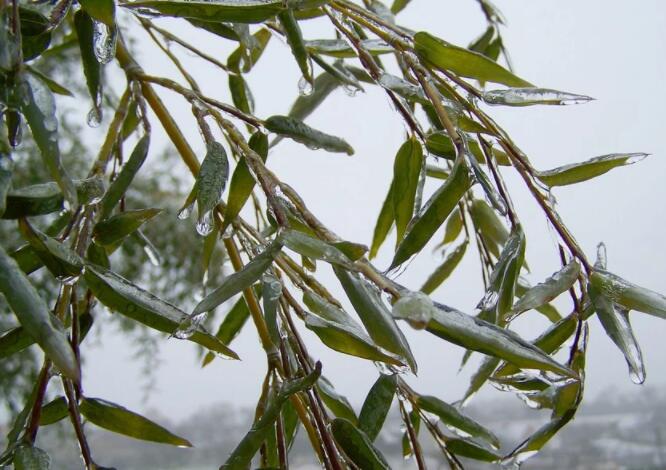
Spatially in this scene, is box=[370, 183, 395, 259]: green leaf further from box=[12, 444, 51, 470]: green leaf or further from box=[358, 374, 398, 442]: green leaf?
box=[12, 444, 51, 470]: green leaf

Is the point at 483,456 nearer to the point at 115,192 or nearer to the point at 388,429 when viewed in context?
the point at 115,192

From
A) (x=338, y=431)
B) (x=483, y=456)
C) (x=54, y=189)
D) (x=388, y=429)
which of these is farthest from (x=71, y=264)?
(x=388, y=429)

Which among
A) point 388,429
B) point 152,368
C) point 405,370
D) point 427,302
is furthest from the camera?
point 152,368

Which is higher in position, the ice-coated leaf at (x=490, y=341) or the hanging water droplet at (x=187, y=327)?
the hanging water droplet at (x=187, y=327)

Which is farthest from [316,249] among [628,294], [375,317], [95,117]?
[95,117]

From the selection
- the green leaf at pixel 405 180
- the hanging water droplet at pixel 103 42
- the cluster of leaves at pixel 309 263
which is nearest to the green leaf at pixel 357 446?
the cluster of leaves at pixel 309 263

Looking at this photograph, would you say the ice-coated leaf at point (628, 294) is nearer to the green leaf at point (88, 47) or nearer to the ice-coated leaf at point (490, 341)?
the ice-coated leaf at point (490, 341)

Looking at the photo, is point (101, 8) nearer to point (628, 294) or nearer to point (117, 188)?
point (117, 188)
